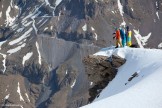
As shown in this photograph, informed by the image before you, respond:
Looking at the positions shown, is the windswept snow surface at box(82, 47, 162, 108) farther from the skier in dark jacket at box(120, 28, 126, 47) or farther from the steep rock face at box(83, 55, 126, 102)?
the skier in dark jacket at box(120, 28, 126, 47)

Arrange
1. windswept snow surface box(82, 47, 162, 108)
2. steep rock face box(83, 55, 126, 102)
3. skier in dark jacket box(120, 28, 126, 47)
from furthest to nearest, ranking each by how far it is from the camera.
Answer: skier in dark jacket box(120, 28, 126, 47)
steep rock face box(83, 55, 126, 102)
windswept snow surface box(82, 47, 162, 108)

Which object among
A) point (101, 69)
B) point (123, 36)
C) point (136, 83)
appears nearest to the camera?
point (136, 83)

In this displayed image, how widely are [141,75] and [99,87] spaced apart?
39.3 feet

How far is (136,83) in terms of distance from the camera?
28.2 m

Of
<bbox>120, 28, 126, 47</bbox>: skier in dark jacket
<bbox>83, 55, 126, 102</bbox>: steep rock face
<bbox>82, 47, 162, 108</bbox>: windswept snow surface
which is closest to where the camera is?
<bbox>82, 47, 162, 108</bbox>: windswept snow surface

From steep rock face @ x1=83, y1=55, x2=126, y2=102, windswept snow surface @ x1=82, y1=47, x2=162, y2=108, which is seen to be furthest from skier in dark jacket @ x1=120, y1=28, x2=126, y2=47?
steep rock face @ x1=83, y1=55, x2=126, y2=102

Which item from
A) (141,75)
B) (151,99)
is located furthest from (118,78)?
(151,99)

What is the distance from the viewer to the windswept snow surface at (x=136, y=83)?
23.5 meters

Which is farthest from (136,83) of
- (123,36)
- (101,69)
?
(123,36)

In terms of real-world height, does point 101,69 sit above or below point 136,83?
below

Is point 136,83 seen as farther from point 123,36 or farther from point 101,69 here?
point 123,36

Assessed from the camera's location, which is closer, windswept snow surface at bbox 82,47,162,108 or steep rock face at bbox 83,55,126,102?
windswept snow surface at bbox 82,47,162,108

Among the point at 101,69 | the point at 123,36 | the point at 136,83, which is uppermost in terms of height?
the point at 123,36

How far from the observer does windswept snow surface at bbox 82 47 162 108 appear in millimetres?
23469
